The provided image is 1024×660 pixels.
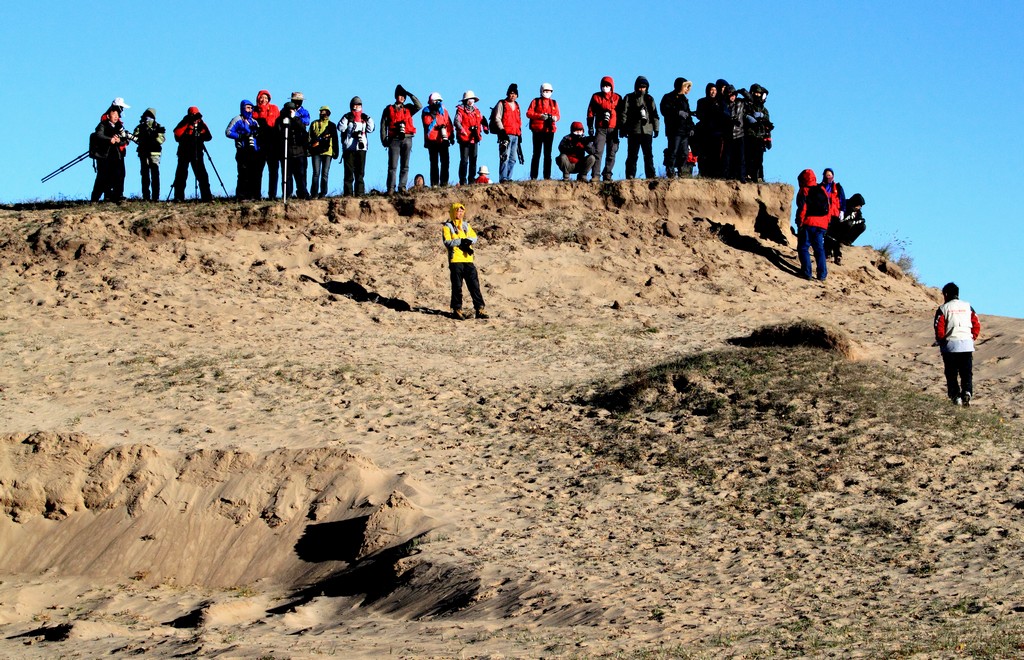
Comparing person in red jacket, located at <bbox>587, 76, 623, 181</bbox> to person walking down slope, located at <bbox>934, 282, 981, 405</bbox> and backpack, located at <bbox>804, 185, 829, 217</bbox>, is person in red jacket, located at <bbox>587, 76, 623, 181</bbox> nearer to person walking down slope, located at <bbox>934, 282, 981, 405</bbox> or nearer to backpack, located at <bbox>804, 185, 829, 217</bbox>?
backpack, located at <bbox>804, 185, 829, 217</bbox>

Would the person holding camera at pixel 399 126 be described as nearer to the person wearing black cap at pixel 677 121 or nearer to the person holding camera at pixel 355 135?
the person holding camera at pixel 355 135

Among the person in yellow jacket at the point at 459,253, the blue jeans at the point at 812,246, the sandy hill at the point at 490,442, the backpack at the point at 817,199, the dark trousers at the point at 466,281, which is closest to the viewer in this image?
the sandy hill at the point at 490,442

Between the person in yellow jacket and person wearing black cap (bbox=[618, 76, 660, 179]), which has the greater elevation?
person wearing black cap (bbox=[618, 76, 660, 179])

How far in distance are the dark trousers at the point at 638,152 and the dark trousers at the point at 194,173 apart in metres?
6.64

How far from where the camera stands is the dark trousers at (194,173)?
21141 mm

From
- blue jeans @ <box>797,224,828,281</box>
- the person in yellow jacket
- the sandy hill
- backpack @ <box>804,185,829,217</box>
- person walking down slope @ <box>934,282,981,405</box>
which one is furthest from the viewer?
blue jeans @ <box>797,224,828,281</box>

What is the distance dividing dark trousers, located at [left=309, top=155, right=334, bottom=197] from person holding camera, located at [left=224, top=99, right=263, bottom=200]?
2.82 ft

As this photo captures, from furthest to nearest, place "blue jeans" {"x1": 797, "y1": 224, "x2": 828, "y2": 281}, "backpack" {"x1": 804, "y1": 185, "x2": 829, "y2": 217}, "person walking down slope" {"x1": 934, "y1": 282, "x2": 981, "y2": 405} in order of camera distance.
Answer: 1. "blue jeans" {"x1": 797, "y1": 224, "x2": 828, "y2": 281}
2. "backpack" {"x1": 804, "y1": 185, "x2": 829, "y2": 217}
3. "person walking down slope" {"x1": 934, "y1": 282, "x2": 981, "y2": 405}

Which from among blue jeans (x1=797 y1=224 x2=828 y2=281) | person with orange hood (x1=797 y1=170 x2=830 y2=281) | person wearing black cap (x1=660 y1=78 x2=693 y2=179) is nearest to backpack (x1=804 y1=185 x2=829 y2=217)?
person with orange hood (x1=797 y1=170 x2=830 y2=281)

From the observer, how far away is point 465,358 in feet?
55.2

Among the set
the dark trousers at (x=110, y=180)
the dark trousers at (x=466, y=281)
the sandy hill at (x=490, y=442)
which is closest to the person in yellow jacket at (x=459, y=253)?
the dark trousers at (x=466, y=281)

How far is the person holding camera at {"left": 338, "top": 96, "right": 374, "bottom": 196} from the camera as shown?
20.7m

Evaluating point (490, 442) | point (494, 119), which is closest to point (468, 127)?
point (494, 119)

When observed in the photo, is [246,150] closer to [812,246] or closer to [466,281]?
[466,281]
